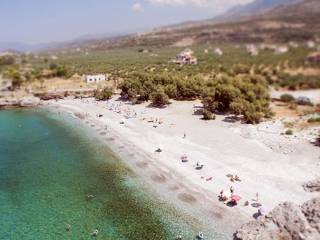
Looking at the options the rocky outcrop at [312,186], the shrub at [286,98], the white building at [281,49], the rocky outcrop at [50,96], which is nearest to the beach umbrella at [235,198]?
the rocky outcrop at [312,186]

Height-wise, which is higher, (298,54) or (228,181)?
(298,54)

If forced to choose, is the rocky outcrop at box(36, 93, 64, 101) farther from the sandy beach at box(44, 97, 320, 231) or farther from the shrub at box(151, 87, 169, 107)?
the shrub at box(151, 87, 169, 107)

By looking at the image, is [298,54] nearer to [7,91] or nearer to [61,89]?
[61,89]

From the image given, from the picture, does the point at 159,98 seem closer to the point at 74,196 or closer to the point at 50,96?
the point at 50,96

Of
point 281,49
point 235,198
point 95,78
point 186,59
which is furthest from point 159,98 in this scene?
point 186,59

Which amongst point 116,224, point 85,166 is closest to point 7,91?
point 85,166

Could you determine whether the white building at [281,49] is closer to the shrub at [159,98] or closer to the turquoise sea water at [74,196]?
the turquoise sea water at [74,196]
